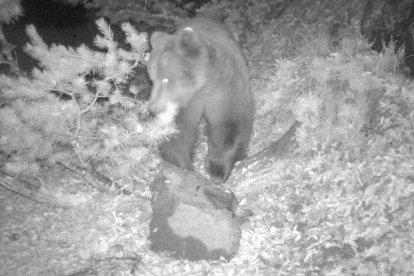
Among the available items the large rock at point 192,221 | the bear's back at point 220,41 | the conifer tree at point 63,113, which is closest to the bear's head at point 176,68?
the conifer tree at point 63,113

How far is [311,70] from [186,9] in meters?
4.17

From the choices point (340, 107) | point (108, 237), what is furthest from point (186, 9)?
point (108, 237)

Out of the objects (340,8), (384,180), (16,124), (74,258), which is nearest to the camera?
(384,180)

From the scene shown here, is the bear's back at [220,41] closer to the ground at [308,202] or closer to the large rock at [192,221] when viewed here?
the ground at [308,202]

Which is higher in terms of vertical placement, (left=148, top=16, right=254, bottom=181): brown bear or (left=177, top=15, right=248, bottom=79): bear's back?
(left=177, top=15, right=248, bottom=79): bear's back

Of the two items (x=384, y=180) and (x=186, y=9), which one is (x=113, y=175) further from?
(x=186, y=9)

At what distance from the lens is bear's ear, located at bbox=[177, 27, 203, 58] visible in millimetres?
4465

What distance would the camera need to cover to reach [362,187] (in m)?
3.94

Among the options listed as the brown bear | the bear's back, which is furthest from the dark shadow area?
the brown bear

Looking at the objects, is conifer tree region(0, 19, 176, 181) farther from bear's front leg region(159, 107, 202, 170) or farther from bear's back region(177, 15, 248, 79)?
bear's back region(177, 15, 248, 79)

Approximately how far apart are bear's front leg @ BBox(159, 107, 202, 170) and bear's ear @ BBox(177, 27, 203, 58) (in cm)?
94

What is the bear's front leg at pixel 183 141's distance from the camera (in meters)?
5.41

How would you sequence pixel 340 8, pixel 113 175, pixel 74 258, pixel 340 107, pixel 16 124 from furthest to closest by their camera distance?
pixel 340 8 < pixel 113 175 < pixel 340 107 < pixel 74 258 < pixel 16 124

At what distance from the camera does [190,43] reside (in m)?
4.56
